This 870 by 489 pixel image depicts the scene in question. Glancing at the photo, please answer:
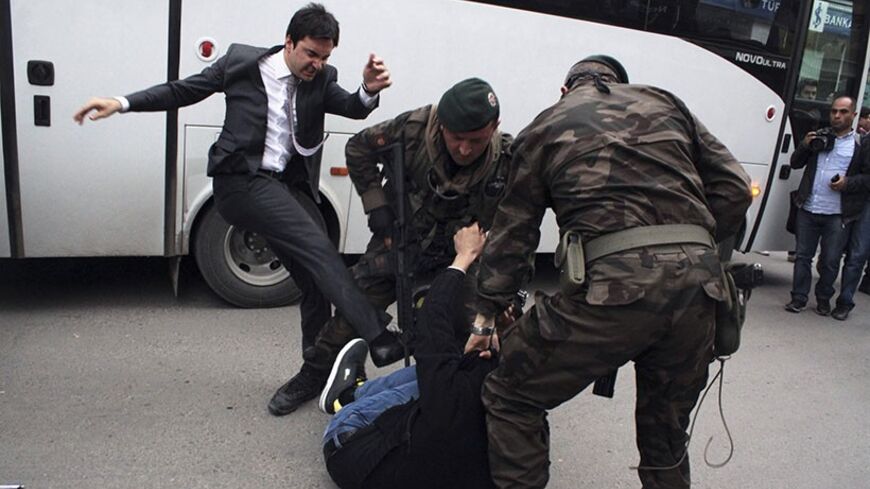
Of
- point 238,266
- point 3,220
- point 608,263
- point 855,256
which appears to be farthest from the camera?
point 855,256

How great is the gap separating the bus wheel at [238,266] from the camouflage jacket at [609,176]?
2.61 m

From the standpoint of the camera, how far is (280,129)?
3262mm

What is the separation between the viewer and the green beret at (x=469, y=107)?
8.59 feet

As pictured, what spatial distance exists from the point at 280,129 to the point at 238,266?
163cm

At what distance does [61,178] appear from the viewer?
3.99m

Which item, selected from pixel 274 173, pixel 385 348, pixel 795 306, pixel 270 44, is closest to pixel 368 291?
pixel 385 348

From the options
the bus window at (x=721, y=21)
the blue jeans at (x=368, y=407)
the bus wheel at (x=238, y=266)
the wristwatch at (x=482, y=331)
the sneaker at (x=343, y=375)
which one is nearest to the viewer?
the wristwatch at (x=482, y=331)

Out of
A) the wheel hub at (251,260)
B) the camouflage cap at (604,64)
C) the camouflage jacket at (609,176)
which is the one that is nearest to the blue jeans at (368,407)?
the camouflage jacket at (609,176)

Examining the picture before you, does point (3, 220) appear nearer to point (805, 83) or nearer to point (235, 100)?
point (235, 100)

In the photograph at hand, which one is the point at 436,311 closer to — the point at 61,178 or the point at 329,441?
the point at 329,441

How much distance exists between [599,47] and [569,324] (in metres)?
3.55

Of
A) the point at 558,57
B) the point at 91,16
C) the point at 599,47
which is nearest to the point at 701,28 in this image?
the point at 599,47

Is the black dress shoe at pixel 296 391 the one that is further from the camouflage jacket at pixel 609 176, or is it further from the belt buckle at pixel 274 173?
the camouflage jacket at pixel 609 176

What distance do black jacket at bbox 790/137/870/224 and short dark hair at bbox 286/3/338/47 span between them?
437 centimetres
